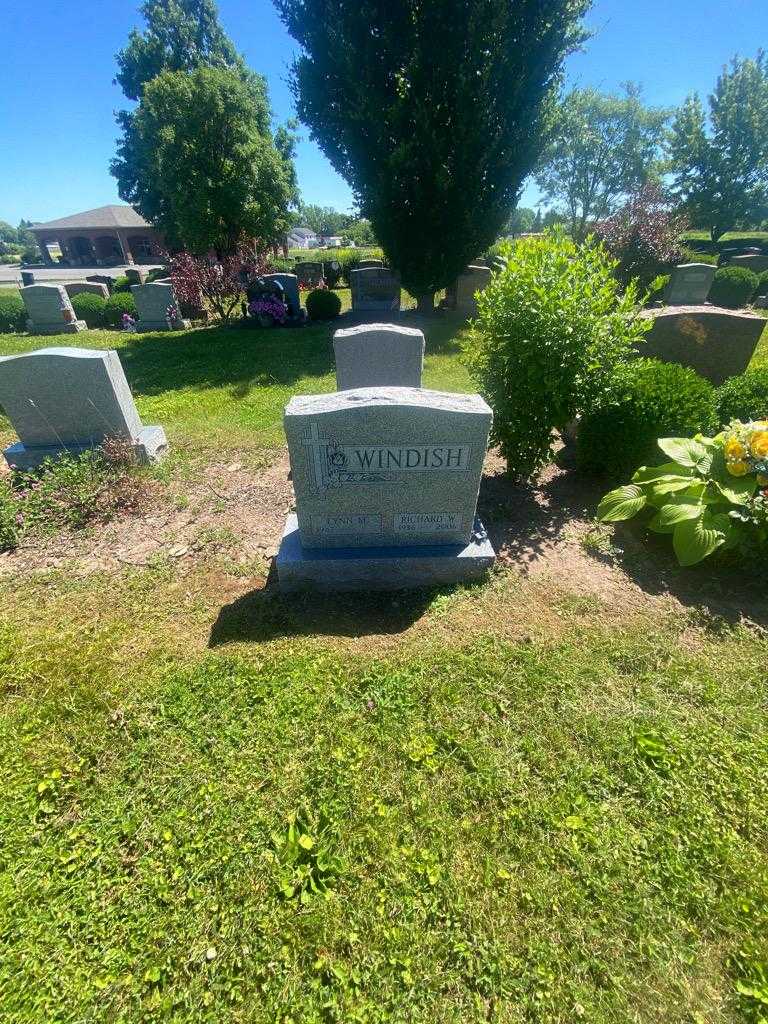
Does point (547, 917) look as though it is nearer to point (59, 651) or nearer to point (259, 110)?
point (59, 651)

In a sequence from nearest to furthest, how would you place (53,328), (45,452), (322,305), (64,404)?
(64,404), (45,452), (322,305), (53,328)

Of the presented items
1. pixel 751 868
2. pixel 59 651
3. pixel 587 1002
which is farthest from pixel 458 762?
pixel 59 651

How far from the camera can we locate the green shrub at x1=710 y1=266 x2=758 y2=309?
1509 centimetres

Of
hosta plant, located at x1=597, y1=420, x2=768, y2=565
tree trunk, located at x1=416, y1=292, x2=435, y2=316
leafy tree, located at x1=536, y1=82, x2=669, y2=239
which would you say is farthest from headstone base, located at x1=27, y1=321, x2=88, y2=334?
leafy tree, located at x1=536, y1=82, x2=669, y2=239

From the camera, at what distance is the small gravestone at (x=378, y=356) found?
5.62 meters

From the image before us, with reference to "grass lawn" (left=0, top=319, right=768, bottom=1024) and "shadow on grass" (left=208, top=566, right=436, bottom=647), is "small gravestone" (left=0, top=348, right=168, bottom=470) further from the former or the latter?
"shadow on grass" (left=208, top=566, right=436, bottom=647)

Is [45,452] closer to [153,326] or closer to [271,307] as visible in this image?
[271,307]

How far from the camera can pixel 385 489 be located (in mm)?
3535

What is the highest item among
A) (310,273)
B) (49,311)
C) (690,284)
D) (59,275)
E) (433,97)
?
(433,97)

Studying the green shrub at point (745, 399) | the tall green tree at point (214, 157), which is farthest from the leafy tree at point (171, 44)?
the green shrub at point (745, 399)

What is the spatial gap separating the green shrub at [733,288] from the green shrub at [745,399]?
13.8 metres

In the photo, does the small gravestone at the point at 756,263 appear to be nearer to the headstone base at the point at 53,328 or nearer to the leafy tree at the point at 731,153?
the leafy tree at the point at 731,153

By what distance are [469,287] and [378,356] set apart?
36.7ft

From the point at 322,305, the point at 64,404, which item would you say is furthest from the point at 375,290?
the point at 64,404
